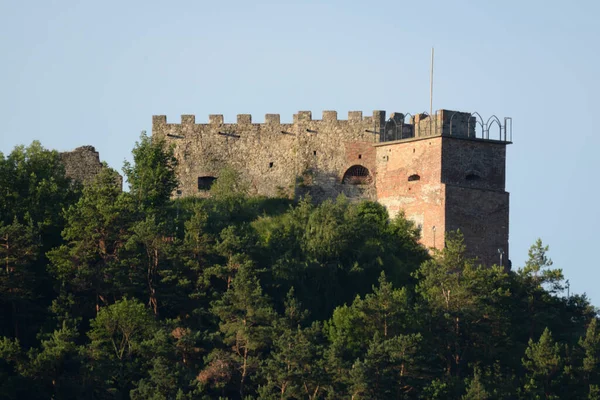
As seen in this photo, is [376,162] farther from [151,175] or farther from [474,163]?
[151,175]

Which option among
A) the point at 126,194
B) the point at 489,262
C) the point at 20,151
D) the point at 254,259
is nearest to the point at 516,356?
the point at 489,262

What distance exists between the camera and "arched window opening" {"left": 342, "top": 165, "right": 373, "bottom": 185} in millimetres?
75312

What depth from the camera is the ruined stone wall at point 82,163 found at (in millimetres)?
76188

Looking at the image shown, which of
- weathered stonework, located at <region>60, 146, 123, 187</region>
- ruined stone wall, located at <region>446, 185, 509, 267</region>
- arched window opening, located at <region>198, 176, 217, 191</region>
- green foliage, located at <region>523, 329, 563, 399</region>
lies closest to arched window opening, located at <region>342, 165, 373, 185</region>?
ruined stone wall, located at <region>446, 185, 509, 267</region>

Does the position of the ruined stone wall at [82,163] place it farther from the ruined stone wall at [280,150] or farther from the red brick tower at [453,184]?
the red brick tower at [453,184]

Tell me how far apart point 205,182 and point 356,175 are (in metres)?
Answer: 5.83

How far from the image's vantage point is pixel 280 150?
250ft

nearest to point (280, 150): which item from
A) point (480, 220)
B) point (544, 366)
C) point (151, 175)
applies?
point (151, 175)

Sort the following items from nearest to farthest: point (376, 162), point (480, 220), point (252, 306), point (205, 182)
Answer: point (252, 306), point (480, 220), point (376, 162), point (205, 182)

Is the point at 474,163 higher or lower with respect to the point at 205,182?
higher

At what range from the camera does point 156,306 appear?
67.2 m

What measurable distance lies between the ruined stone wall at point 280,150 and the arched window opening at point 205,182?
0.17 m

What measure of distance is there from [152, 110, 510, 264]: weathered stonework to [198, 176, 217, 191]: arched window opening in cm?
4

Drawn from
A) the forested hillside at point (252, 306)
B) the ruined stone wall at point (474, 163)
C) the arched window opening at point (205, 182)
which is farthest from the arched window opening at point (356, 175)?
the arched window opening at point (205, 182)
